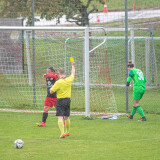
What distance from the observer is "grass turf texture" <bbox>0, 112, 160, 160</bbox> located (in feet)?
24.8

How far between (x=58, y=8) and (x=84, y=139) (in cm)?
694

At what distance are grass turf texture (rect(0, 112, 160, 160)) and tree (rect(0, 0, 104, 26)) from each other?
429cm

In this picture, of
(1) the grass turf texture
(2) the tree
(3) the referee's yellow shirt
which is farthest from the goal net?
(3) the referee's yellow shirt

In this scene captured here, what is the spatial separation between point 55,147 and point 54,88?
5.21 ft

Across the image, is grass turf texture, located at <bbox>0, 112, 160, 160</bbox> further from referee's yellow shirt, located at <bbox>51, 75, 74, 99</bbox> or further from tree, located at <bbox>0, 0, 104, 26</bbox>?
tree, located at <bbox>0, 0, 104, 26</bbox>

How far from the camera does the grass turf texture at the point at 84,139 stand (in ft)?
24.8

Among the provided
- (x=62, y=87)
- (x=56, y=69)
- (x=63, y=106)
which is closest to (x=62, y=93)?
(x=62, y=87)

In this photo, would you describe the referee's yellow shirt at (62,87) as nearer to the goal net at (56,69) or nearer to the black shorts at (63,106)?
the black shorts at (63,106)

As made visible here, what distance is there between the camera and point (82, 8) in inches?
576

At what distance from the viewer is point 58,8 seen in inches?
577

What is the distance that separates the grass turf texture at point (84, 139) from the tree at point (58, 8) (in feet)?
Result: 14.1

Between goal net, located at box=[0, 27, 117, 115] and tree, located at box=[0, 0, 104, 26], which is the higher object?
tree, located at box=[0, 0, 104, 26]

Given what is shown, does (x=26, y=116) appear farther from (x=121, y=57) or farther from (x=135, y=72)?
(x=121, y=57)

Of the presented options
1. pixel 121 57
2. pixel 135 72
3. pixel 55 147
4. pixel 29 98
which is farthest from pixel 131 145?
pixel 121 57
